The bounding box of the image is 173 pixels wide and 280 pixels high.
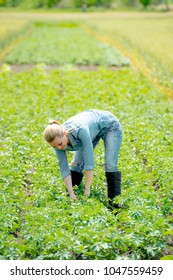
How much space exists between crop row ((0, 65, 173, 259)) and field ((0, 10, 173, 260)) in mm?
14

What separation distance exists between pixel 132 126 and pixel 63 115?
1.95 metres

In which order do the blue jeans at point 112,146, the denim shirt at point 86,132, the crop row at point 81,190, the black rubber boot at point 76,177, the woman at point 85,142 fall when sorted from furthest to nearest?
the black rubber boot at point 76,177 < the blue jeans at point 112,146 < the denim shirt at point 86,132 < the woman at point 85,142 < the crop row at point 81,190

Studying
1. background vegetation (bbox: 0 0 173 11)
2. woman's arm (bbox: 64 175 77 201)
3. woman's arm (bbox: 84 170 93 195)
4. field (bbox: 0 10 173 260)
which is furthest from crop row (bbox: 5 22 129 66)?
background vegetation (bbox: 0 0 173 11)

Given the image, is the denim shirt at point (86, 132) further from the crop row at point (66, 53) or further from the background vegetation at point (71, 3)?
the background vegetation at point (71, 3)

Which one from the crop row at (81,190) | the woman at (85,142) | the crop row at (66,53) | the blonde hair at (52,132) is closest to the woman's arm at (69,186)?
the woman at (85,142)

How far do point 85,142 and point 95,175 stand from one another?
1606 millimetres

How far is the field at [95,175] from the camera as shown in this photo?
656cm

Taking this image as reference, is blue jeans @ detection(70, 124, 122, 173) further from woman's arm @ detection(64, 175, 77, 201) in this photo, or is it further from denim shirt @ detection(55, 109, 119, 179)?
woman's arm @ detection(64, 175, 77, 201)

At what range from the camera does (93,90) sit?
618 inches

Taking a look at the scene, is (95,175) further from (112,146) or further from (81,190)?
(112,146)

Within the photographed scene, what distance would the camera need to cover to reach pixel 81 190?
8.12 m

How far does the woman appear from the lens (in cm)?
703

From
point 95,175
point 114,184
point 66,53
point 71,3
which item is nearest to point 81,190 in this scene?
point 114,184
